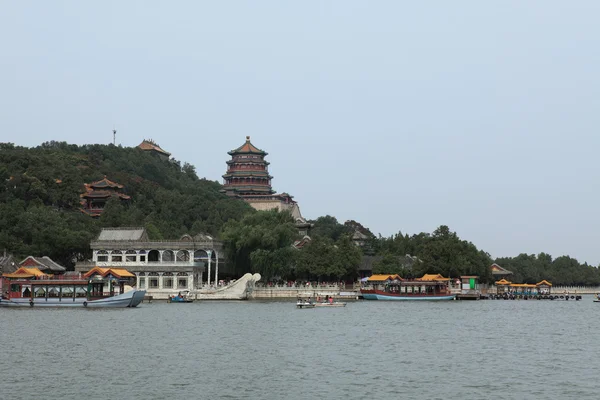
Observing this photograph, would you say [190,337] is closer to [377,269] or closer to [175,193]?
[377,269]

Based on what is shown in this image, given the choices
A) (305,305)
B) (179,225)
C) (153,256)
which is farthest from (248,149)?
(305,305)

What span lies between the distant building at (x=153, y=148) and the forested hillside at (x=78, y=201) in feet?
32.8

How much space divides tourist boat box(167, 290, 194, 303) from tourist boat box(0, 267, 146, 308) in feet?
29.4

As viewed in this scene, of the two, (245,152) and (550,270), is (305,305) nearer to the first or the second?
(245,152)

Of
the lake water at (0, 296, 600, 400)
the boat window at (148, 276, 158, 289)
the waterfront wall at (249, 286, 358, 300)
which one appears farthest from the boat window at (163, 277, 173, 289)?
the lake water at (0, 296, 600, 400)

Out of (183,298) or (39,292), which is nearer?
(39,292)

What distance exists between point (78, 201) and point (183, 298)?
1267 inches

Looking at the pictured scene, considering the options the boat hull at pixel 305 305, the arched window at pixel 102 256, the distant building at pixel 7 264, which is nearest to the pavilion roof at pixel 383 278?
the boat hull at pixel 305 305

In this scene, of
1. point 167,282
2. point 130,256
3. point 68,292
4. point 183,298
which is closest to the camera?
point 68,292

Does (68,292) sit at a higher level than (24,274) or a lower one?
lower

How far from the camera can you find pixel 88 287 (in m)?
71.1

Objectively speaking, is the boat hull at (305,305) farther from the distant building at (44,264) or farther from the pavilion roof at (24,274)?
the distant building at (44,264)

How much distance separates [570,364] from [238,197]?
341 feet

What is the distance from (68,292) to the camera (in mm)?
73312
